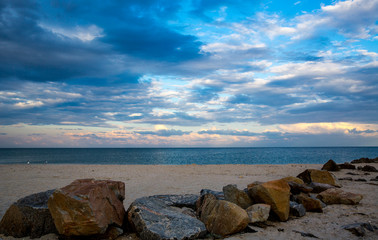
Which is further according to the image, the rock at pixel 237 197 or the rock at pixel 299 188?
the rock at pixel 299 188

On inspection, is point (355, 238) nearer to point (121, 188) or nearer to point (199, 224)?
point (199, 224)

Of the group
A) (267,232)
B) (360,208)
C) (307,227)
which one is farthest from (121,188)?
(360,208)

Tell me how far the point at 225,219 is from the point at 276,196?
7.28 ft

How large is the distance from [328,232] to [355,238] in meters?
0.69

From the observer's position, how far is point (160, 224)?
661 centimetres

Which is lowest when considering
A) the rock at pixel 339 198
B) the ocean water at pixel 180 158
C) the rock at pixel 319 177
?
the ocean water at pixel 180 158

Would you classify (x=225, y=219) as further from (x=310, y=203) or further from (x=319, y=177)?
(x=319, y=177)

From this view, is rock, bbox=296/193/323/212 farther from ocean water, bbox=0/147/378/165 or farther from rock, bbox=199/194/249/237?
ocean water, bbox=0/147/378/165

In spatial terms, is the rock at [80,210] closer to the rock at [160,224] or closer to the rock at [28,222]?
the rock at [160,224]

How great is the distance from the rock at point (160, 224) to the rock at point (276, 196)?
105 inches

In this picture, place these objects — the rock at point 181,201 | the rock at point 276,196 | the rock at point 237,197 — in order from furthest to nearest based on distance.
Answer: the rock at point 181,201, the rock at point 237,197, the rock at point 276,196

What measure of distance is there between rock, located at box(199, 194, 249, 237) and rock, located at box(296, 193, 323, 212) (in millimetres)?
3454

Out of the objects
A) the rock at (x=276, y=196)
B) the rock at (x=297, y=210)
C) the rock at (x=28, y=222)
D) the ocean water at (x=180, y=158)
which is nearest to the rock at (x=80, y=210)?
the rock at (x=28, y=222)

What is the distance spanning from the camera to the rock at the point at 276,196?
830 centimetres
